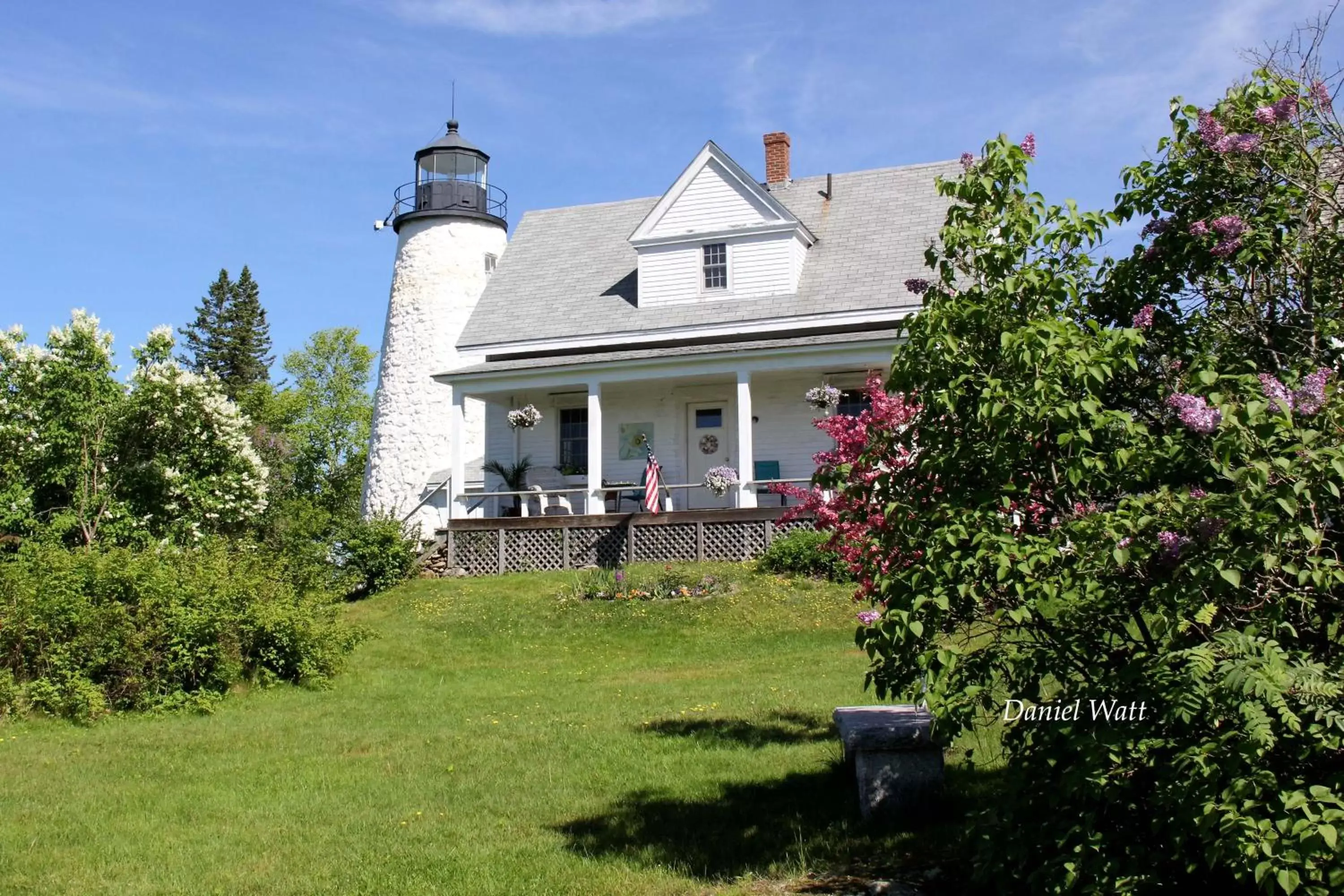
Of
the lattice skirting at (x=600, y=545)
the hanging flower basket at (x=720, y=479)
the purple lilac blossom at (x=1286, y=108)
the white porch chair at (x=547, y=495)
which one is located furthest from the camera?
the white porch chair at (x=547, y=495)

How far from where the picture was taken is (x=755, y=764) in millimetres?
8711

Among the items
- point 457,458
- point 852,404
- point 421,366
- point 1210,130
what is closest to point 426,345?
point 421,366

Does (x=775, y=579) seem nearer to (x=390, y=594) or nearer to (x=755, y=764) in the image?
(x=390, y=594)

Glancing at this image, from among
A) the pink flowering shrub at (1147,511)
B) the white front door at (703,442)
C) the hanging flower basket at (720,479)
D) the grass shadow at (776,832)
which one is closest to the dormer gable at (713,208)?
the white front door at (703,442)

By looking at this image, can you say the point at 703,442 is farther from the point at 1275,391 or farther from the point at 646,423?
the point at 1275,391

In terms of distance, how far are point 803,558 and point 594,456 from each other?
531 cm

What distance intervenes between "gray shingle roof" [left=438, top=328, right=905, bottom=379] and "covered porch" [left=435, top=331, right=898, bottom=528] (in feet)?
0.13

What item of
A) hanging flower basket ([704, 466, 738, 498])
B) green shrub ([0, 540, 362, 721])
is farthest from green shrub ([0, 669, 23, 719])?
hanging flower basket ([704, 466, 738, 498])

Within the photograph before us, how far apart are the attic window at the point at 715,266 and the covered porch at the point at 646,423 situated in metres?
1.63

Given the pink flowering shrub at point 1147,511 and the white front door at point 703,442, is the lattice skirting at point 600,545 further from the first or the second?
the pink flowering shrub at point 1147,511

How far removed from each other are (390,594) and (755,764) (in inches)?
563

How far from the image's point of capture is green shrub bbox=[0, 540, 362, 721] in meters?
12.0

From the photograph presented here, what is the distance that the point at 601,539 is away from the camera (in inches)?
886

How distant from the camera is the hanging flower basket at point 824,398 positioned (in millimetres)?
12633
